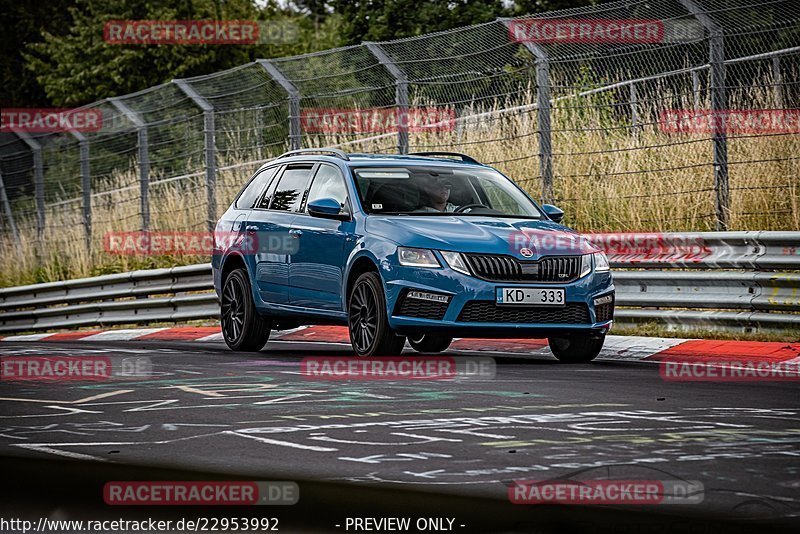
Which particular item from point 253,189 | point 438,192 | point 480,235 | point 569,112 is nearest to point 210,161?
point 569,112

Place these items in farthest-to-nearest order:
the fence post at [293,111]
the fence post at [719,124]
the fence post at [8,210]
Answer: the fence post at [8,210], the fence post at [293,111], the fence post at [719,124]

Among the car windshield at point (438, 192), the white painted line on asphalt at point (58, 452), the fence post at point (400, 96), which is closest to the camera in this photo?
the white painted line on asphalt at point (58, 452)

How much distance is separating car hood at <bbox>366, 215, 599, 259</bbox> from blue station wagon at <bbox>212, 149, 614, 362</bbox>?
12mm

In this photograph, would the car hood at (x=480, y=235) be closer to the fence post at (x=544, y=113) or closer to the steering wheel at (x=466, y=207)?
the steering wheel at (x=466, y=207)

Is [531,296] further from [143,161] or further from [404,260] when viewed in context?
[143,161]

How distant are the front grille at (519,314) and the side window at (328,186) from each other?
187cm

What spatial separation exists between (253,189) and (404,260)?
3.73 m

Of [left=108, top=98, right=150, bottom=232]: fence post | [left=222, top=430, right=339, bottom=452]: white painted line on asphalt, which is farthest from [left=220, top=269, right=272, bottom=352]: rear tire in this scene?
[left=108, top=98, right=150, bottom=232]: fence post

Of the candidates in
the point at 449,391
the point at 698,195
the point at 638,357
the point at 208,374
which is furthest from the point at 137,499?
the point at 698,195

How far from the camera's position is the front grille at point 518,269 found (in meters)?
11.2

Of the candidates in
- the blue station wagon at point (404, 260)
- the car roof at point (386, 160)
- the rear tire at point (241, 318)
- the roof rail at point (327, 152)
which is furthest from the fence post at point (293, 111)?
the car roof at point (386, 160)

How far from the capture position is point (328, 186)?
510 inches

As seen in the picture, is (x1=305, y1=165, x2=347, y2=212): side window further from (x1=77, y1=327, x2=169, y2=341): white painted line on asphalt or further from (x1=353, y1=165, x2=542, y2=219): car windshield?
(x1=77, y1=327, x2=169, y2=341): white painted line on asphalt

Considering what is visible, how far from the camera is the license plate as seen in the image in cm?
1117
